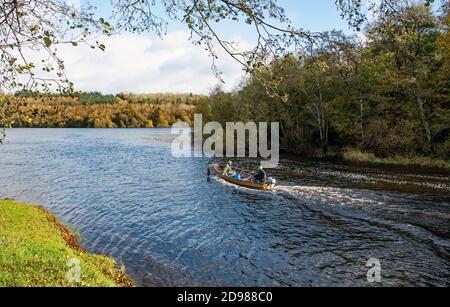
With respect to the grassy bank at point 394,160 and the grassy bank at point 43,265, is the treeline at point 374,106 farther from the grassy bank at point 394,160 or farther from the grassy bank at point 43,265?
the grassy bank at point 43,265

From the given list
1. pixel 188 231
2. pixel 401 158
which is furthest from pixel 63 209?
pixel 401 158

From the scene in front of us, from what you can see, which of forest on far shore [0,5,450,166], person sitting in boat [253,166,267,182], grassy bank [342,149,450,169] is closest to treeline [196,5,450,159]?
forest on far shore [0,5,450,166]

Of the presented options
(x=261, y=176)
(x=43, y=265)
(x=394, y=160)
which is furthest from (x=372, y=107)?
(x=43, y=265)

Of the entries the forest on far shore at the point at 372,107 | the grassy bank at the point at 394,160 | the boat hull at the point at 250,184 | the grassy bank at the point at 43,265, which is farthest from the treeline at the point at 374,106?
the grassy bank at the point at 43,265

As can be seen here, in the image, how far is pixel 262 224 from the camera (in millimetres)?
21547

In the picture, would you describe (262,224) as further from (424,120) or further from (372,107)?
(372,107)

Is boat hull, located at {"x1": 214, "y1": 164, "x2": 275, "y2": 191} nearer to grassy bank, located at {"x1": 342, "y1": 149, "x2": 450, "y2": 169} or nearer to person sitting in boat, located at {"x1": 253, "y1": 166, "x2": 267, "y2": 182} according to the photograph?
person sitting in boat, located at {"x1": 253, "y1": 166, "x2": 267, "y2": 182}

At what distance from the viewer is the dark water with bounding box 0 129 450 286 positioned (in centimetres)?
1519

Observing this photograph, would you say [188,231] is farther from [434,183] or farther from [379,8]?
Result: [434,183]

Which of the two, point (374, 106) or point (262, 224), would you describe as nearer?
point (262, 224)

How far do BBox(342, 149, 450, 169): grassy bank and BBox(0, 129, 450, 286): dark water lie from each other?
4371mm

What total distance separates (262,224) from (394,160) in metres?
27.9

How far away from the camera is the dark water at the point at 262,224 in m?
15.2

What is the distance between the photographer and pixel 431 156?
41.5 metres
